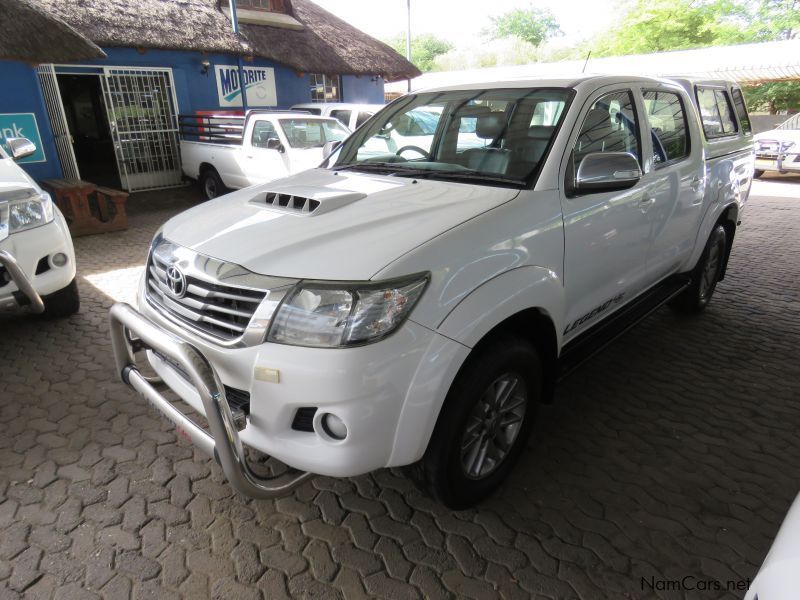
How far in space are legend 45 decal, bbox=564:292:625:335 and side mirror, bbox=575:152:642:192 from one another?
70 cm

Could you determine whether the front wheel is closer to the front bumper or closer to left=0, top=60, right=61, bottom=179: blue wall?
left=0, top=60, right=61, bottom=179: blue wall

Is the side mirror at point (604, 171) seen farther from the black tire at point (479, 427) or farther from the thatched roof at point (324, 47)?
the thatched roof at point (324, 47)

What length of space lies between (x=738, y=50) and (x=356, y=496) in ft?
81.3

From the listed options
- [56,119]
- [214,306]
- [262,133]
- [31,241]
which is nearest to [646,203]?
[214,306]

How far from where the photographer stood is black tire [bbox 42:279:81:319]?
14.1 feet

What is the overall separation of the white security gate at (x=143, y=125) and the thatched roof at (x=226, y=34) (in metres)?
0.74

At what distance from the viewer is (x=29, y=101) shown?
8344mm

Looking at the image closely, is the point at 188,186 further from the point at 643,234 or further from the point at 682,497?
the point at 682,497

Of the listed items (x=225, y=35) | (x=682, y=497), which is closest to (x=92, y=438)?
(x=682, y=497)

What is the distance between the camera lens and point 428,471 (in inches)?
84.9

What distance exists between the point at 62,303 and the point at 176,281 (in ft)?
9.50

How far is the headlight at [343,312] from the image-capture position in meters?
1.81

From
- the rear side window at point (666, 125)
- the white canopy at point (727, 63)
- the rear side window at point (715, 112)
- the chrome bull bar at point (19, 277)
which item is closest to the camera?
the chrome bull bar at point (19, 277)

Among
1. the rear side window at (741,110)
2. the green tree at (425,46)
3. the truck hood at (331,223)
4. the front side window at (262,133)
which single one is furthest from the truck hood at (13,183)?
the green tree at (425,46)
